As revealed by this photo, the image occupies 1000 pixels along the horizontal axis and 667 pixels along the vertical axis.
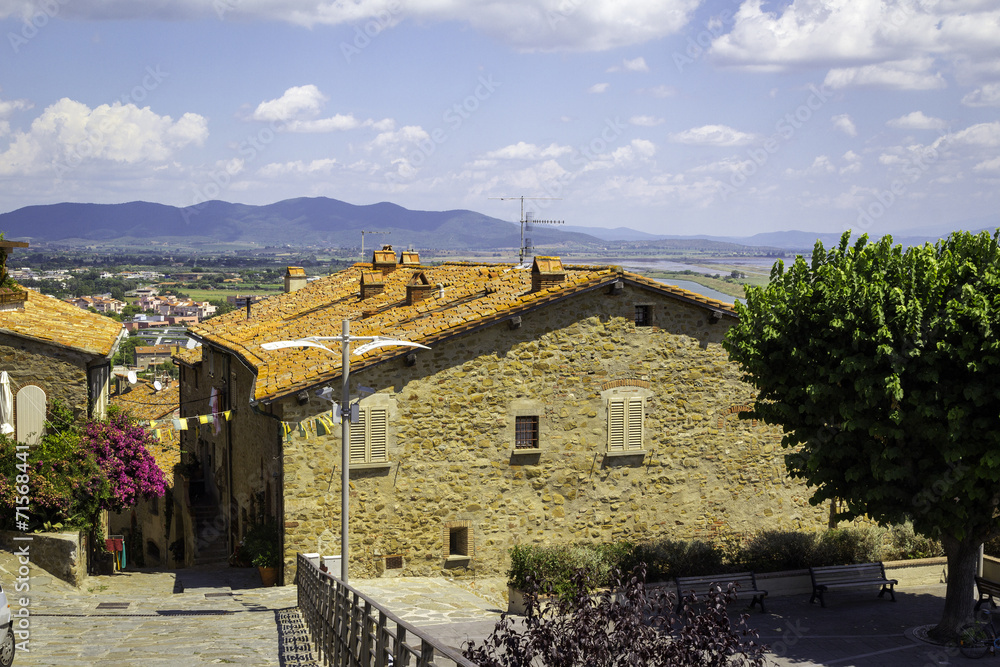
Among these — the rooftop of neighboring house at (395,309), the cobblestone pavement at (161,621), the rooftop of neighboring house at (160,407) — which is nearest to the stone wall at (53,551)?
the cobblestone pavement at (161,621)

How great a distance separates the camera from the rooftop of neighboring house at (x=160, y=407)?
3721cm

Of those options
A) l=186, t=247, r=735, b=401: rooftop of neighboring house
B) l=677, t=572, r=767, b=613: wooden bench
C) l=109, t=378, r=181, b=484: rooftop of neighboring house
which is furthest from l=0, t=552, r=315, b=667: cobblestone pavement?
l=109, t=378, r=181, b=484: rooftop of neighboring house

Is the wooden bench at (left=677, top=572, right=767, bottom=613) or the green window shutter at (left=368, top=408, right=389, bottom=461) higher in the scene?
the green window shutter at (left=368, top=408, right=389, bottom=461)

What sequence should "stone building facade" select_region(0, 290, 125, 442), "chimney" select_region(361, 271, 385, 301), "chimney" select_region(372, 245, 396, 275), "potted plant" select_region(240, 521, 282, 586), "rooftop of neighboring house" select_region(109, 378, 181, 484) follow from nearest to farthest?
"stone building facade" select_region(0, 290, 125, 442), "potted plant" select_region(240, 521, 282, 586), "chimney" select_region(361, 271, 385, 301), "chimney" select_region(372, 245, 396, 275), "rooftop of neighboring house" select_region(109, 378, 181, 484)

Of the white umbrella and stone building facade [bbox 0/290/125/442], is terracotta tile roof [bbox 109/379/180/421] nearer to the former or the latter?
stone building facade [bbox 0/290/125/442]

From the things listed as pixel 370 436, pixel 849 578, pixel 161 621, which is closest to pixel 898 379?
pixel 849 578

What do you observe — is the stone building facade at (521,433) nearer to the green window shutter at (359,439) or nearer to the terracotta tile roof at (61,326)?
the green window shutter at (359,439)

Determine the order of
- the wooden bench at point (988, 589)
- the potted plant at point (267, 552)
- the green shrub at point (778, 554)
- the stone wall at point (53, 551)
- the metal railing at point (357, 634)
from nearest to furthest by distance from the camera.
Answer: the metal railing at point (357, 634) < the wooden bench at point (988, 589) < the stone wall at point (53, 551) < the potted plant at point (267, 552) < the green shrub at point (778, 554)

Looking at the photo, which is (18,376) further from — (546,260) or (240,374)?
(546,260)

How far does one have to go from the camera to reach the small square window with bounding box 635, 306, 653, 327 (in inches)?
838

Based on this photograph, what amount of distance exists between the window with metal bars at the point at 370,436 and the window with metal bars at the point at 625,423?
5243 mm

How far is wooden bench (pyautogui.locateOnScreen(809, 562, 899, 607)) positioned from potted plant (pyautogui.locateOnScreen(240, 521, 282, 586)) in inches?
433

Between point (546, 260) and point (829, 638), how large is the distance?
32.4ft

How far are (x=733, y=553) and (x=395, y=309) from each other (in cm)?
1058
